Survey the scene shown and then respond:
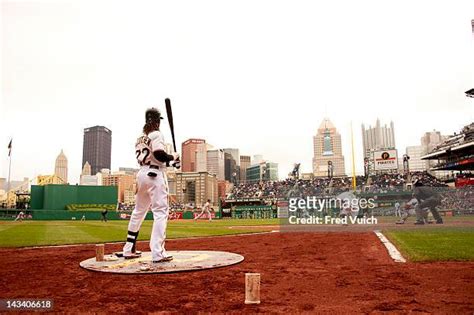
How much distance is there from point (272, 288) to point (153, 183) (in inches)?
127

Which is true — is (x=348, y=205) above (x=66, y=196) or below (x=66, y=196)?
below

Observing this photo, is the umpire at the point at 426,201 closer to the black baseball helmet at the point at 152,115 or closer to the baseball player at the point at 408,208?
the baseball player at the point at 408,208

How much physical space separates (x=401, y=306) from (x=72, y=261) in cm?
661

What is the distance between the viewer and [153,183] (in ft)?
22.6

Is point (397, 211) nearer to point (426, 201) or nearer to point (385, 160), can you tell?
point (426, 201)

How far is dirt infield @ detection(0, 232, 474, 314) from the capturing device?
12.8ft

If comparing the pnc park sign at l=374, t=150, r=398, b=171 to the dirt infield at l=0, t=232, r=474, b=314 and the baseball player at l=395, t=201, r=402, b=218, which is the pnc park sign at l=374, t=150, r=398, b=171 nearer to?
the baseball player at l=395, t=201, r=402, b=218

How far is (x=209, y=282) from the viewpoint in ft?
16.7

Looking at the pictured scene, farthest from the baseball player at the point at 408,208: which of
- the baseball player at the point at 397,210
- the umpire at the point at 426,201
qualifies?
the umpire at the point at 426,201

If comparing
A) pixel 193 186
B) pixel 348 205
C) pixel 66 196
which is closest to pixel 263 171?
pixel 193 186

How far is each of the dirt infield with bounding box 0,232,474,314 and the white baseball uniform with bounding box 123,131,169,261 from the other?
1286 millimetres

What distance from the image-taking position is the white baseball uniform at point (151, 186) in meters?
6.82

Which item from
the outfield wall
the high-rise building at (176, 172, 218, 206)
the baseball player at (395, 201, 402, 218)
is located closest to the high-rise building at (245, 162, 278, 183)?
the high-rise building at (176, 172, 218, 206)

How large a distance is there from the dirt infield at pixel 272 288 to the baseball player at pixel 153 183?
1.11m
